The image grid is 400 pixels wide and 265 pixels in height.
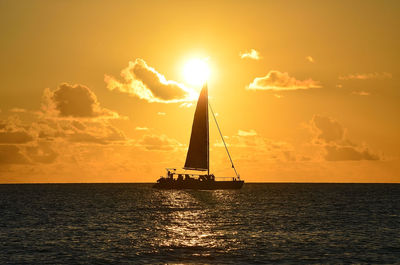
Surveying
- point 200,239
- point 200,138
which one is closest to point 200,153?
point 200,138

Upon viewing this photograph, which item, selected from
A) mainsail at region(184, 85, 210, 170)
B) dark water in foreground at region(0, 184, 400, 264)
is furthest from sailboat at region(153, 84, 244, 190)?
dark water in foreground at region(0, 184, 400, 264)

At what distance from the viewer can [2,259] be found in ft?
147

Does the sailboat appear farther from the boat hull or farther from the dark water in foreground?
the dark water in foreground

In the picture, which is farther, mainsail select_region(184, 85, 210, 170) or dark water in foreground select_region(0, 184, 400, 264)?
mainsail select_region(184, 85, 210, 170)

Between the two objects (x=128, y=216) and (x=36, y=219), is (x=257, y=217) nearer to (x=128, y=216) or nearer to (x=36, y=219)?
(x=128, y=216)

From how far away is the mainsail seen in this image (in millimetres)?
151875

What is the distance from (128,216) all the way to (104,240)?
30.6m

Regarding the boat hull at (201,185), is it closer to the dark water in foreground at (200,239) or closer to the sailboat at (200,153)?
the sailboat at (200,153)

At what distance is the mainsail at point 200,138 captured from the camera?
15188 centimetres

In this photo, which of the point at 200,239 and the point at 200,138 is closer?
the point at 200,239

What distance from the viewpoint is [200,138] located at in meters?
153

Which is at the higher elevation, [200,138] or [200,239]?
[200,138]

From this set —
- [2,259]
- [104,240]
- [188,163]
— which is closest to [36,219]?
[104,240]

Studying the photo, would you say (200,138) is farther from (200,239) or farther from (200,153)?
(200,239)
